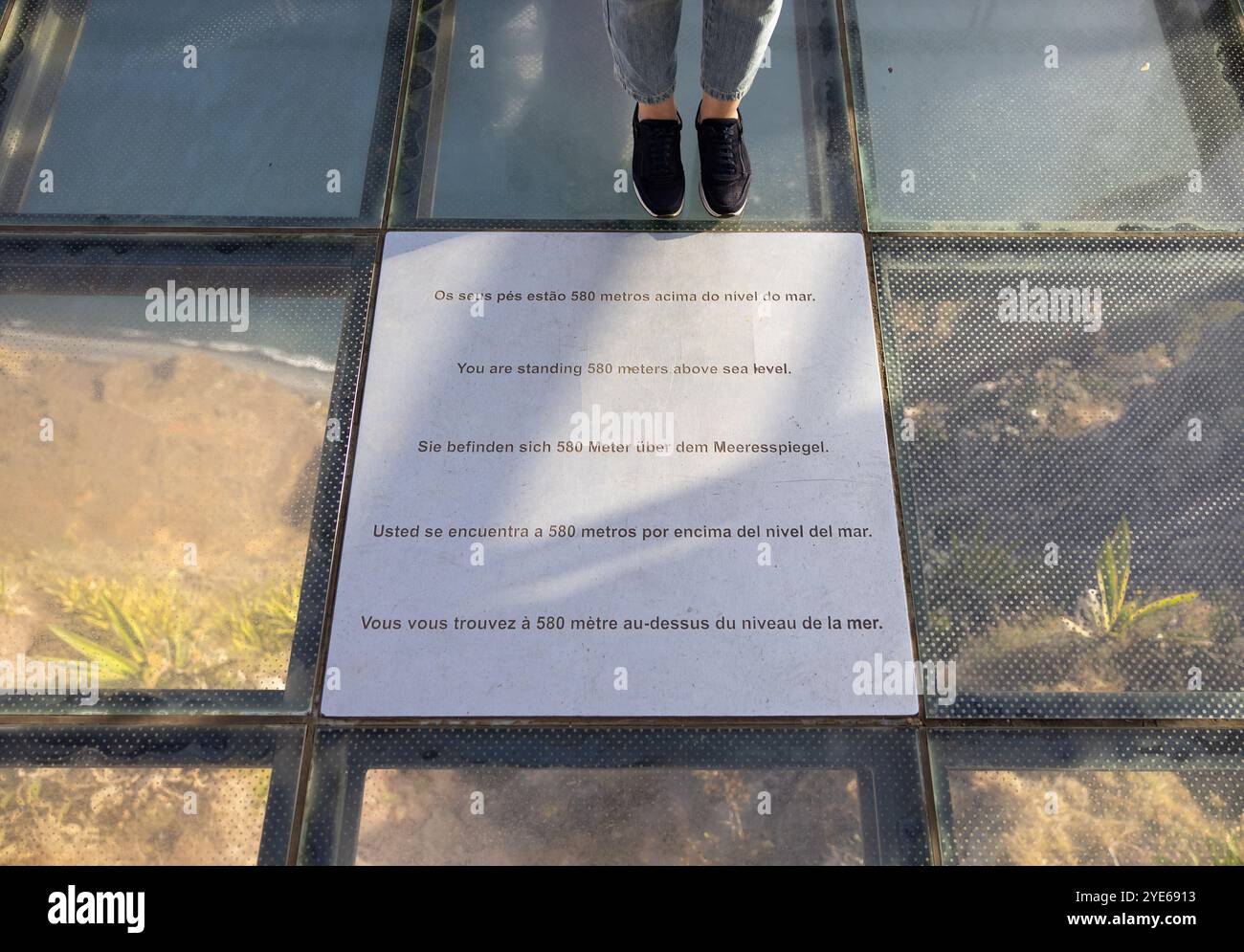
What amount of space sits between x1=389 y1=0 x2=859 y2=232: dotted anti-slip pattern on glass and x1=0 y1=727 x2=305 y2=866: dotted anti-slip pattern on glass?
125 cm

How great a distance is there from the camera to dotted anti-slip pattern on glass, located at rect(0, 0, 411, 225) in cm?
192

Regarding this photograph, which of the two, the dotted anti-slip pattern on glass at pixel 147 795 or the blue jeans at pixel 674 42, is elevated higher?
the blue jeans at pixel 674 42

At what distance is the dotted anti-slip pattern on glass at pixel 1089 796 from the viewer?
139cm

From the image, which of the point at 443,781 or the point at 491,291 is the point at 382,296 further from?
the point at 443,781

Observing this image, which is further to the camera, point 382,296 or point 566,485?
point 382,296

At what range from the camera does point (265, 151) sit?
1978 millimetres

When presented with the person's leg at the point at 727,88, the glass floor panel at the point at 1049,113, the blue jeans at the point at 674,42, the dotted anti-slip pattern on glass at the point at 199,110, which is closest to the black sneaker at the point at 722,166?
the person's leg at the point at 727,88

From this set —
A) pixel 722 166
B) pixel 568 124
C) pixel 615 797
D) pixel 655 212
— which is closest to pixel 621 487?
pixel 615 797

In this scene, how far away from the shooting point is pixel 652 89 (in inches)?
65.6

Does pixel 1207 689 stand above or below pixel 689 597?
below

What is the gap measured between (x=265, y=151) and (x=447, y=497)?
1.12m

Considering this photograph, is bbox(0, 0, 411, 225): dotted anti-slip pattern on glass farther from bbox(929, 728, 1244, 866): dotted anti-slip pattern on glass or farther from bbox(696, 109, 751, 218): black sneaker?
bbox(929, 728, 1244, 866): dotted anti-slip pattern on glass

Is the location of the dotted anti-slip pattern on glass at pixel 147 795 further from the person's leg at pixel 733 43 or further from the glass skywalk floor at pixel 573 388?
the person's leg at pixel 733 43

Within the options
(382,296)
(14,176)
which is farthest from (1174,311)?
(14,176)
